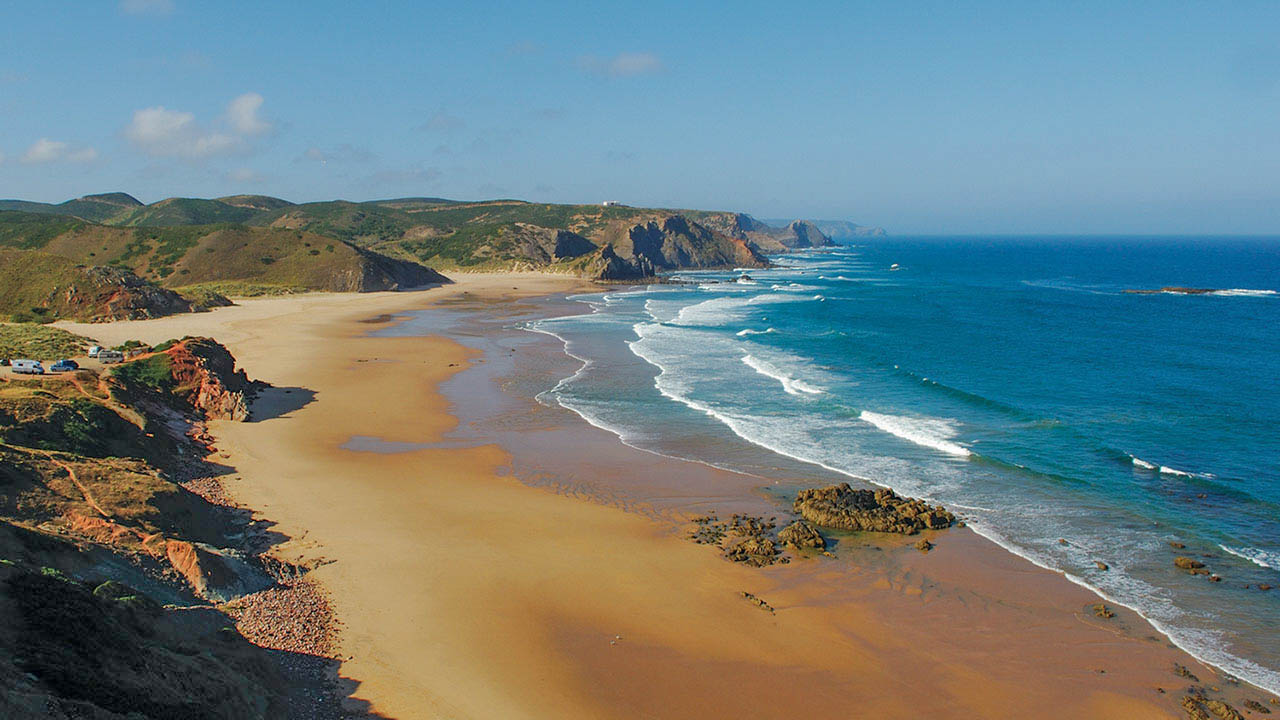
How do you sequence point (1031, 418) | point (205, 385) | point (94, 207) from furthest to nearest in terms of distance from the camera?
point (94, 207), point (1031, 418), point (205, 385)

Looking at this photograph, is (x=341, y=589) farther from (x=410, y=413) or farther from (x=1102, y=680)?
(x=410, y=413)

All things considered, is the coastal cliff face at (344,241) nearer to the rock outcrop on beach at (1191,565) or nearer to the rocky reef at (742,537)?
the rocky reef at (742,537)

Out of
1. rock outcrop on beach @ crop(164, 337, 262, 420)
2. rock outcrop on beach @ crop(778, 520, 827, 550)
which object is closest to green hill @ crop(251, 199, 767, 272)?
rock outcrop on beach @ crop(164, 337, 262, 420)

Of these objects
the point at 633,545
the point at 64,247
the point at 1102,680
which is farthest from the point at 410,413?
the point at 64,247

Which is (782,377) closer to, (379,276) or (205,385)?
(205,385)

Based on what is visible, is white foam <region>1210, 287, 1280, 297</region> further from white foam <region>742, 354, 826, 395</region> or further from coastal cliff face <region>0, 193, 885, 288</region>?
coastal cliff face <region>0, 193, 885, 288</region>

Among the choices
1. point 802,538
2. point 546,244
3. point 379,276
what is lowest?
point 802,538

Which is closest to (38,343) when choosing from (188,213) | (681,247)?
(681,247)
